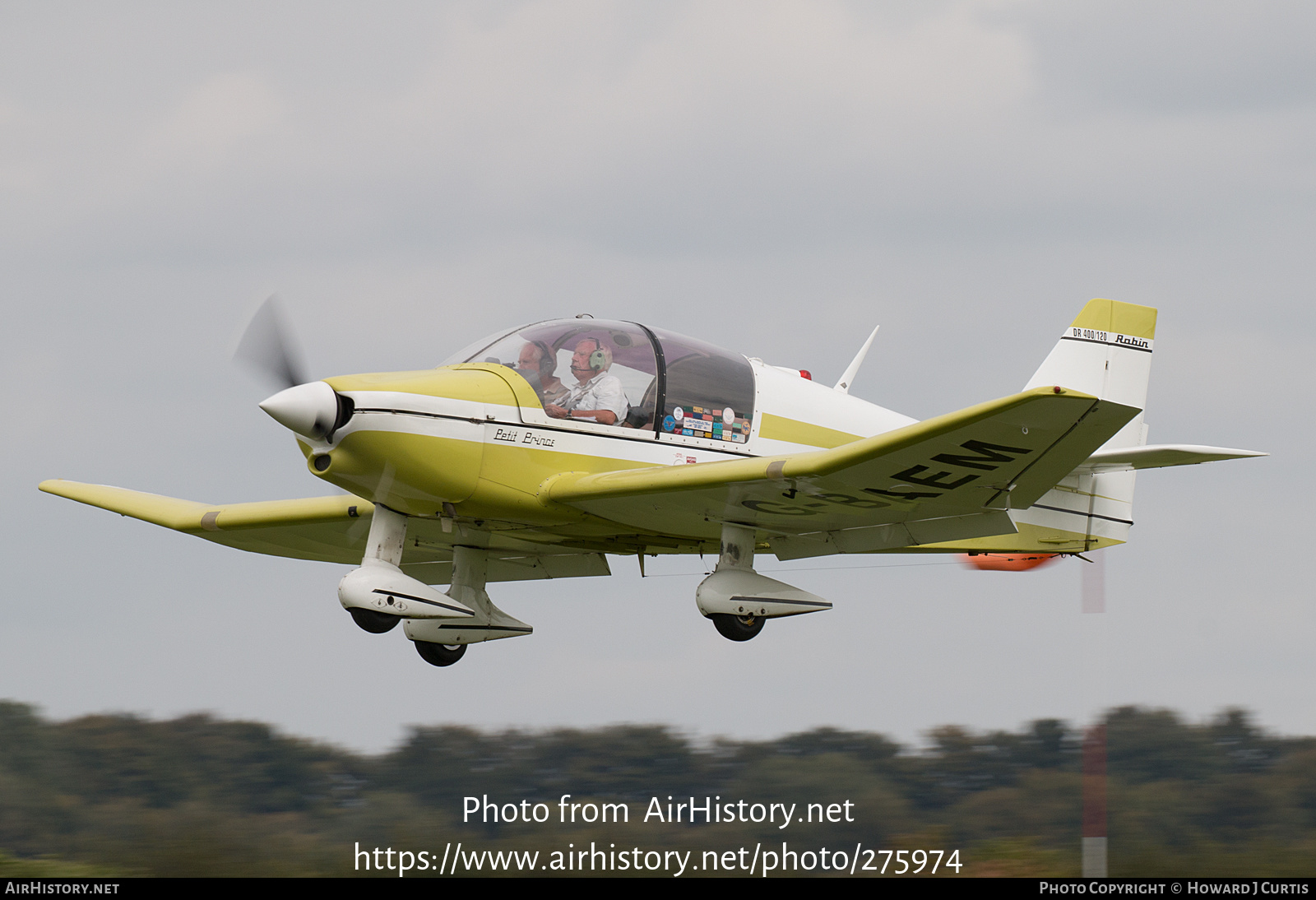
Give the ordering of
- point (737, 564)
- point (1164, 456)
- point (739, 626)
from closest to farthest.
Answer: point (1164, 456), point (739, 626), point (737, 564)

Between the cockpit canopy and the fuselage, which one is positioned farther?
the cockpit canopy

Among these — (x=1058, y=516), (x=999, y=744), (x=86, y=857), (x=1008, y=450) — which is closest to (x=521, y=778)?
(x=86, y=857)

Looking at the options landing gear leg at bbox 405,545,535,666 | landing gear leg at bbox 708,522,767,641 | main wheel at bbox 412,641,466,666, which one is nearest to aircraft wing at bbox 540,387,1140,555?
landing gear leg at bbox 708,522,767,641

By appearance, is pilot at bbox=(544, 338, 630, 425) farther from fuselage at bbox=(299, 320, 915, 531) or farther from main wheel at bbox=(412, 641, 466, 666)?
main wheel at bbox=(412, 641, 466, 666)

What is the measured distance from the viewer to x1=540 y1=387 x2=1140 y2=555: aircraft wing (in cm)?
891

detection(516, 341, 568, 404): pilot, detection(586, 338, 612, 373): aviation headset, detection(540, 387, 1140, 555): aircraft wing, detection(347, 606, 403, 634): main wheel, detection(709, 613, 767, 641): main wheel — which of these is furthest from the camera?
detection(709, 613, 767, 641): main wheel

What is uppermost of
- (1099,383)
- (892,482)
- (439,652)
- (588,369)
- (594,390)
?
(1099,383)

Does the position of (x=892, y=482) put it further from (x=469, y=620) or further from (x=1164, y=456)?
(x=469, y=620)

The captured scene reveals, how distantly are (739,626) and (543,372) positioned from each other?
2507mm

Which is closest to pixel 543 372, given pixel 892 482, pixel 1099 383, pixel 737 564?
pixel 737 564

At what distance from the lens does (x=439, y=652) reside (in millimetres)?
12742

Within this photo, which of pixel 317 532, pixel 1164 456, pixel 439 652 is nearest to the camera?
pixel 1164 456

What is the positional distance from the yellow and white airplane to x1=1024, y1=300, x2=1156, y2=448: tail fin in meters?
0.02
